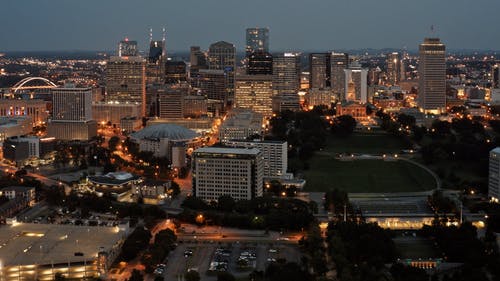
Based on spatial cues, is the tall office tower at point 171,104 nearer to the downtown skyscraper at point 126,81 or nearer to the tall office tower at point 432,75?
the downtown skyscraper at point 126,81

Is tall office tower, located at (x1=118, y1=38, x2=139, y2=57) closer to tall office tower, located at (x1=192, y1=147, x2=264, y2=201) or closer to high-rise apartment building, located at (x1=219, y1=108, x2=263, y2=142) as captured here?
high-rise apartment building, located at (x1=219, y1=108, x2=263, y2=142)

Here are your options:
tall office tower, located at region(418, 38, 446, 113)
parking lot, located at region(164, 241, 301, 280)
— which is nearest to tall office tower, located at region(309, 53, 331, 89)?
tall office tower, located at region(418, 38, 446, 113)

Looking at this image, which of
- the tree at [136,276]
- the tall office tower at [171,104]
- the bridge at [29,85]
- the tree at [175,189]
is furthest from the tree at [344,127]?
the bridge at [29,85]

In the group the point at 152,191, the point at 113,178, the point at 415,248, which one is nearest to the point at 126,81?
the point at 113,178

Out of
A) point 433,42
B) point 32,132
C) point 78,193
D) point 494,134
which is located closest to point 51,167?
point 78,193

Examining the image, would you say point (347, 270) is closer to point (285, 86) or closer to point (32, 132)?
point (32, 132)

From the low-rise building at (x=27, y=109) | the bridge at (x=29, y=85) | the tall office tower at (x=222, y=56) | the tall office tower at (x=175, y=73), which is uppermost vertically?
the tall office tower at (x=222, y=56)
